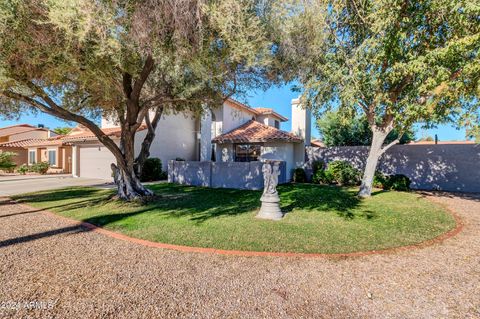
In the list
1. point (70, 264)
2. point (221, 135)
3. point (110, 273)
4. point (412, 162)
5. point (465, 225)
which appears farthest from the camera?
point (221, 135)

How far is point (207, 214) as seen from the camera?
8.84 metres

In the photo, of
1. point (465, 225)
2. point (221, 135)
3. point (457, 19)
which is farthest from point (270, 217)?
point (221, 135)

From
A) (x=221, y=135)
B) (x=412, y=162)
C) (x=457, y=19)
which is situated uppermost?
(x=457, y=19)

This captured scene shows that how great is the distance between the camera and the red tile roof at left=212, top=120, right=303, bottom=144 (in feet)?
Result: 58.0

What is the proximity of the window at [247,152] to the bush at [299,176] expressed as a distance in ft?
10.1

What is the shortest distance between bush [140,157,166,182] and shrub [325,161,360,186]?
42.1 ft

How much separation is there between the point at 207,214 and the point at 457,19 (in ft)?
35.6

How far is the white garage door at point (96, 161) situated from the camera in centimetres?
2116

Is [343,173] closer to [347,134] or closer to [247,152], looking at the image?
[247,152]

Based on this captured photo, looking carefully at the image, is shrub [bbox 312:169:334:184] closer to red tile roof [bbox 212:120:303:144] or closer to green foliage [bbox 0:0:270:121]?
red tile roof [bbox 212:120:303:144]

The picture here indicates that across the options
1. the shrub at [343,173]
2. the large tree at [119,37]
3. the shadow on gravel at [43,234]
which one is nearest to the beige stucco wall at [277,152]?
the shrub at [343,173]

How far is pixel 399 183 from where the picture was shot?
15023mm

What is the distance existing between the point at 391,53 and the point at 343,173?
9.26 m

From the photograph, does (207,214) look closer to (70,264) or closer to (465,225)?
(70,264)
